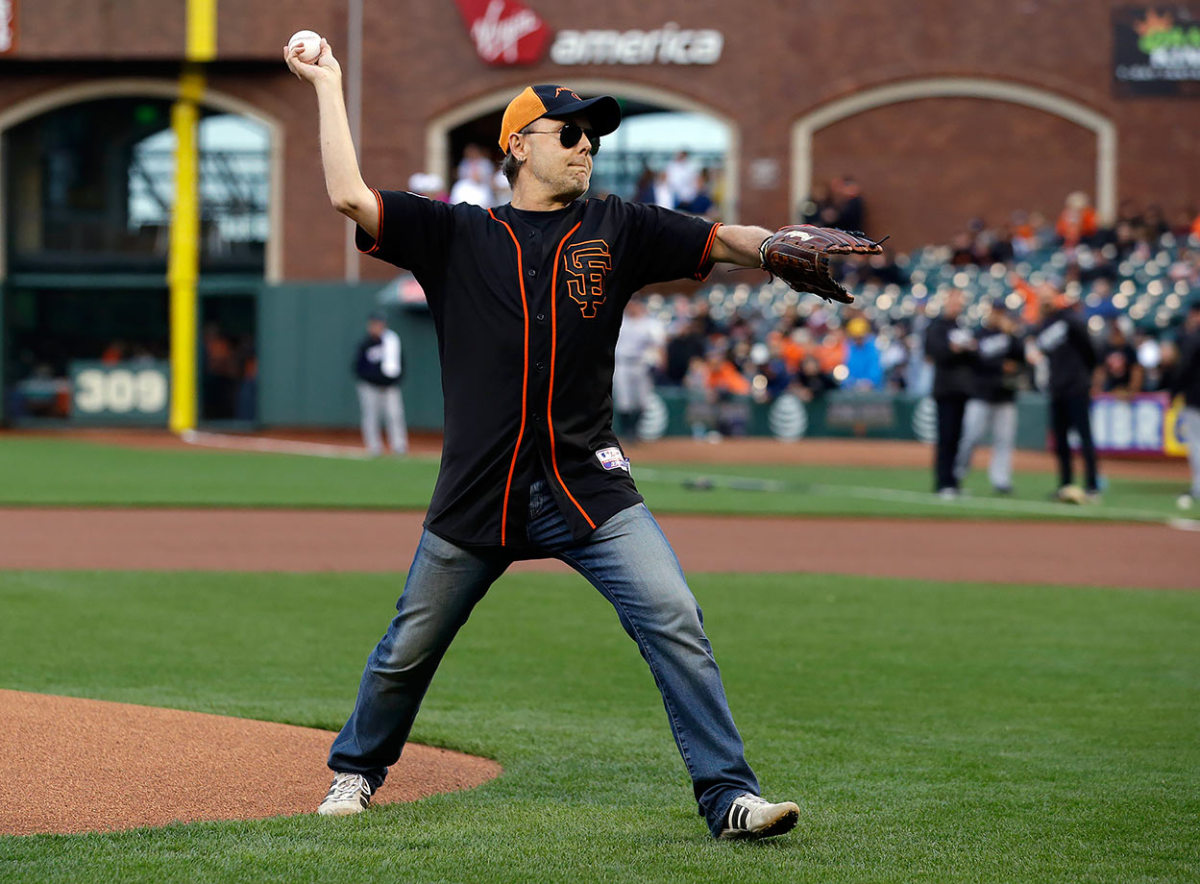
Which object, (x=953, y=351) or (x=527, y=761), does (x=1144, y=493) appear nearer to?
(x=953, y=351)

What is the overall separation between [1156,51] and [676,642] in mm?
28355

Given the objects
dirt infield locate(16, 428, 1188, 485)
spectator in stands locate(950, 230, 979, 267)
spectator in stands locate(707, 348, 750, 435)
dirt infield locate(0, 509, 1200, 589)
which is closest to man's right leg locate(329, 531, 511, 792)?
dirt infield locate(0, 509, 1200, 589)

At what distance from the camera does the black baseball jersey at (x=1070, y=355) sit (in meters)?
16.2

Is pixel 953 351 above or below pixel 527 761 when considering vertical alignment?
above

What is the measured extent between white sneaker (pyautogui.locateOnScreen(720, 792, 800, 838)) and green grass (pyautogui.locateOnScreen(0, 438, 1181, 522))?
10.3 m

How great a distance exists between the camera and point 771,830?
4125mm

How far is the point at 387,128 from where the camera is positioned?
30.4 metres

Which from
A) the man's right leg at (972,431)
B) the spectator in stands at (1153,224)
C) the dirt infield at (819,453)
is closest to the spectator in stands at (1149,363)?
the dirt infield at (819,453)

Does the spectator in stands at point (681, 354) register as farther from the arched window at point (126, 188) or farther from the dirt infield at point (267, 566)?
the dirt infield at point (267, 566)

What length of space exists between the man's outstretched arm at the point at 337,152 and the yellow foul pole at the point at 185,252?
2682cm

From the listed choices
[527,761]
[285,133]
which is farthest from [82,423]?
[527,761]

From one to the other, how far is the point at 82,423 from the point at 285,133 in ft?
22.4

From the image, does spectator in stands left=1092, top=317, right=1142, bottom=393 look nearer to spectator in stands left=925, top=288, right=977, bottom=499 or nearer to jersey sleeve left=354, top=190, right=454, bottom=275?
spectator in stands left=925, top=288, right=977, bottom=499

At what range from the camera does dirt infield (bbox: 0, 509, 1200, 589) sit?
35.2ft
